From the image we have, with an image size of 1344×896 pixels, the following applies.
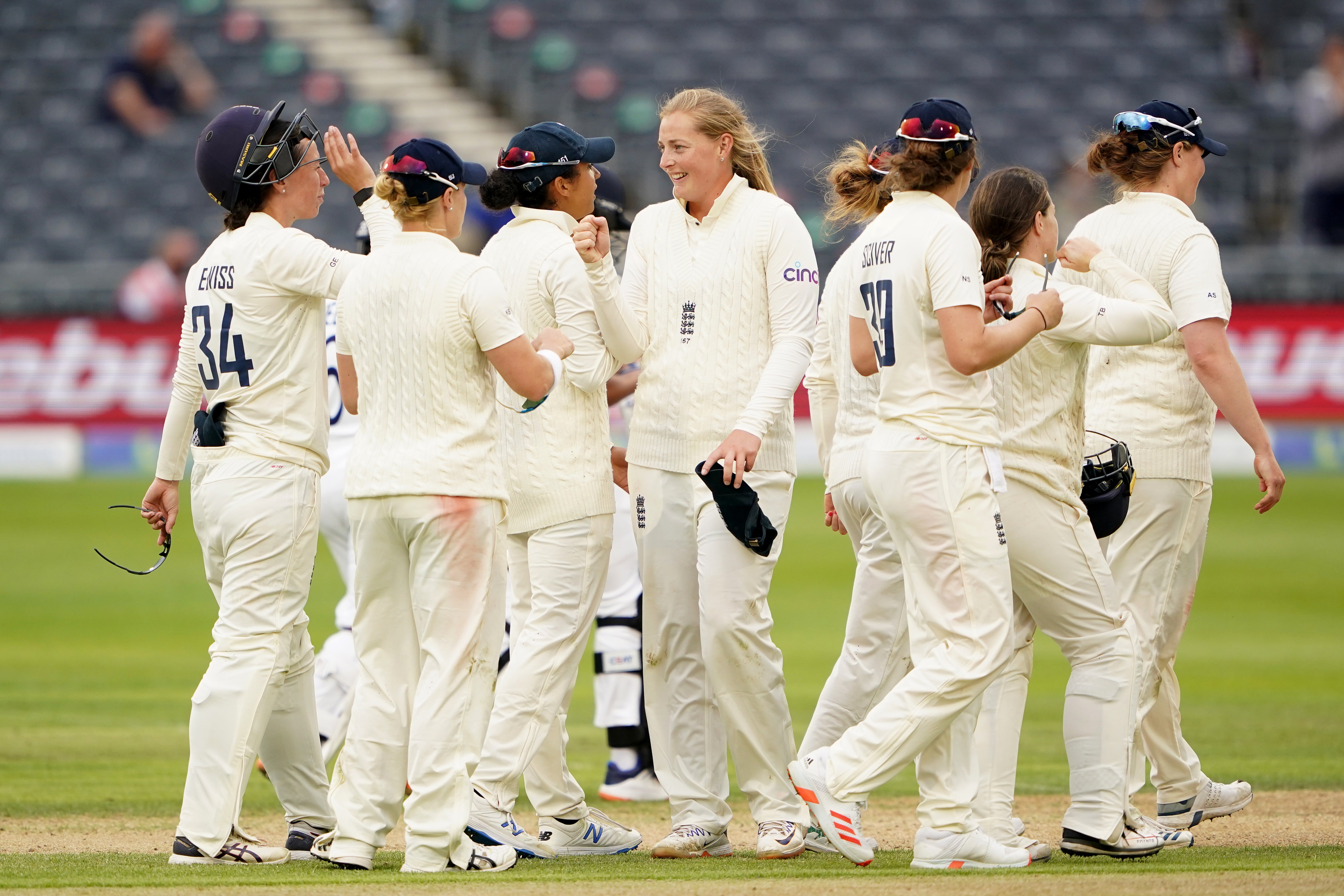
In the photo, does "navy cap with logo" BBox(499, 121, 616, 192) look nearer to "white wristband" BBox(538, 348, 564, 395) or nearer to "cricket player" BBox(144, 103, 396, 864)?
"cricket player" BBox(144, 103, 396, 864)

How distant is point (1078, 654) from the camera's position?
5.39 metres

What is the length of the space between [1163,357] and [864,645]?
57.9 inches

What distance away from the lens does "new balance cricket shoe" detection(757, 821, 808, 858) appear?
18.0 ft

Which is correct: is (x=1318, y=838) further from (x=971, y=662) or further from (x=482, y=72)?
(x=482, y=72)

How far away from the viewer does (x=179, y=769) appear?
25.6ft

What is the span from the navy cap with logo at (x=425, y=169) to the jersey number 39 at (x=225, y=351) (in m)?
0.73

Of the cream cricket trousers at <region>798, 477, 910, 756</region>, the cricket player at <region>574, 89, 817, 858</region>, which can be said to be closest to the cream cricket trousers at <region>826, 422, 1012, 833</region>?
the cricket player at <region>574, 89, 817, 858</region>

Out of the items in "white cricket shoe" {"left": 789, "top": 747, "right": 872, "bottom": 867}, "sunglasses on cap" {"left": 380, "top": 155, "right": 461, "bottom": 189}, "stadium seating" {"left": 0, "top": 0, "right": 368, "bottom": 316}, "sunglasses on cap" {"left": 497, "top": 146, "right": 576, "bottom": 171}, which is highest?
"stadium seating" {"left": 0, "top": 0, "right": 368, "bottom": 316}

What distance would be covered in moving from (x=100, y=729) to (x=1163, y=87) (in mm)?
17177

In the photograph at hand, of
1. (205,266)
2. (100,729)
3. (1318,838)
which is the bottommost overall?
(100,729)

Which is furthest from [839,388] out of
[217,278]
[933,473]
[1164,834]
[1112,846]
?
[217,278]

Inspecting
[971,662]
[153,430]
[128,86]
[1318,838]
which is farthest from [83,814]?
[128,86]

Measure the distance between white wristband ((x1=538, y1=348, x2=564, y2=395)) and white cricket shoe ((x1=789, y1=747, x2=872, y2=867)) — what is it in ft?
4.46

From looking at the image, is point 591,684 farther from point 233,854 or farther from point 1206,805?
point 233,854
